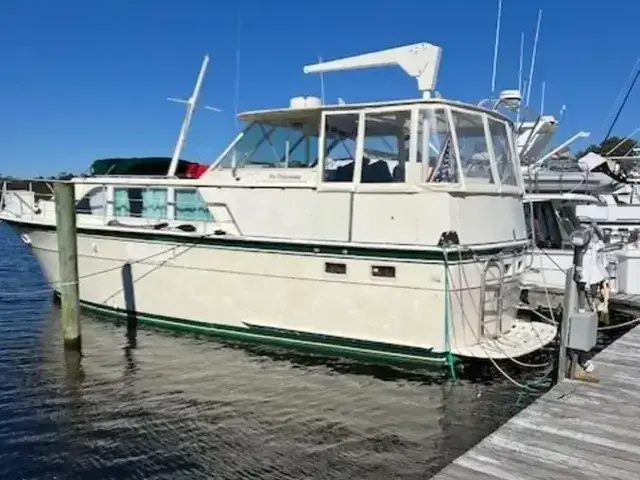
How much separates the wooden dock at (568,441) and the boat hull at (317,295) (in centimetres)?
270

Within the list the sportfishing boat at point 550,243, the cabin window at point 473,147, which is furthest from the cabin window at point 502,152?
the sportfishing boat at point 550,243

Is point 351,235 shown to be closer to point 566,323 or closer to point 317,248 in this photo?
point 317,248

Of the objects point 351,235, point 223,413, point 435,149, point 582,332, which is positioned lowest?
point 223,413

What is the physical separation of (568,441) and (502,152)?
5.88 m

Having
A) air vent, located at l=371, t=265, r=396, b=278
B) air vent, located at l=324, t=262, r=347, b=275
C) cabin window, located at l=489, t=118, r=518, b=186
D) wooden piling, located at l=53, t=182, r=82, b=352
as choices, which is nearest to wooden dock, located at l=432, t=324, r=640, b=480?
air vent, located at l=371, t=265, r=396, b=278

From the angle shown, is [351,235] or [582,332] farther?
[351,235]

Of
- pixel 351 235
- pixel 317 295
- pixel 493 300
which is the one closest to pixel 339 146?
pixel 351 235

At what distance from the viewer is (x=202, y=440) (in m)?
6.62

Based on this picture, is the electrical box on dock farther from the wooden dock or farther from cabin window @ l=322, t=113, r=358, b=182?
cabin window @ l=322, t=113, r=358, b=182

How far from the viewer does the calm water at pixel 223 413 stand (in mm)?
6113

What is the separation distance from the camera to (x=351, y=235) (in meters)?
8.98

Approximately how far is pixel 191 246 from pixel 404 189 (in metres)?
3.59

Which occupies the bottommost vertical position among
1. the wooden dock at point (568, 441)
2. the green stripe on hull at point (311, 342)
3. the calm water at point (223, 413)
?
the calm water at point (223, 413)

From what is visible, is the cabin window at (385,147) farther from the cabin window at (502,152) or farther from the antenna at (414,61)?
the cabin window at (502,152)
